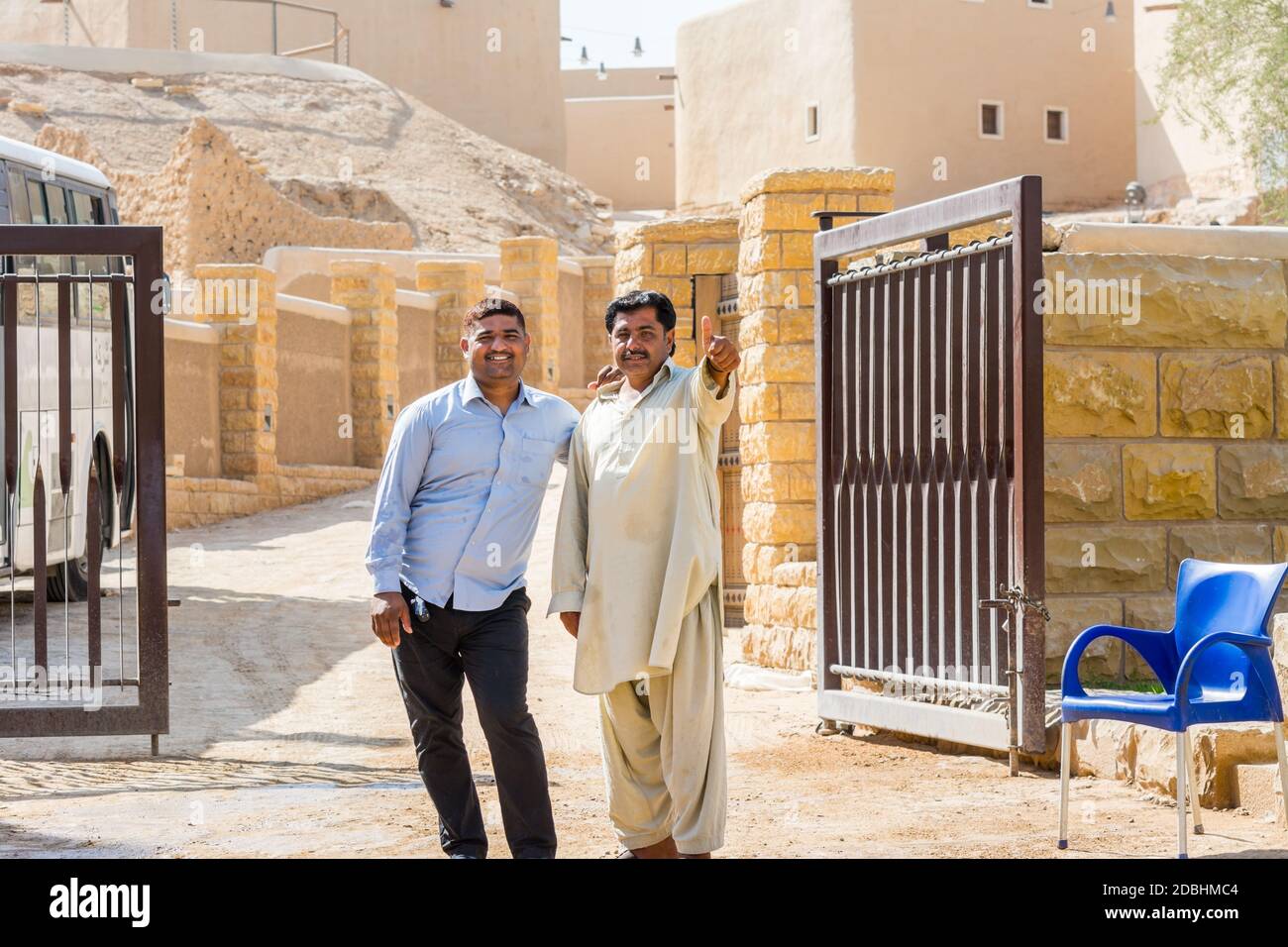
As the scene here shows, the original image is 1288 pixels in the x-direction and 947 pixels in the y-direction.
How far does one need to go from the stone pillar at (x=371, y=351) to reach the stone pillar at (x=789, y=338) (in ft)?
44.4

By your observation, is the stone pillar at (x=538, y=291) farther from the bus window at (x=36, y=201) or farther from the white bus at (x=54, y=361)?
the bus window at (x=36, y=201)

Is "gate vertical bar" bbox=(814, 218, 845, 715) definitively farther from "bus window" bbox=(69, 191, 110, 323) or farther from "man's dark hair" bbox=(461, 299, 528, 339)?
"bus window" bbox=(69, 191, 110, 323)

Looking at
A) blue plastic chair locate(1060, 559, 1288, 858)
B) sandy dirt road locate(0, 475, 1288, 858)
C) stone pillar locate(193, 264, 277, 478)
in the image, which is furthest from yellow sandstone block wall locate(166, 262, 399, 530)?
blue plastic chair locate(1060, 559, 1288, 858)

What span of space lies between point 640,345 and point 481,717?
1.19 m

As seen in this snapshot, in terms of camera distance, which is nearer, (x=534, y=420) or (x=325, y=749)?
(x=534, y=420)

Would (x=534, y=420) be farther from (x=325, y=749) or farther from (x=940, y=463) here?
(x=325, y=749)

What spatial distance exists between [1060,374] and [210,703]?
194 inches

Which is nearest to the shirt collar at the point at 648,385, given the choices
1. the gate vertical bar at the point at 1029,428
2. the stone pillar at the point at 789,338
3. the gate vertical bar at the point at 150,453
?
the gate vertical bar at the point at 1029,428

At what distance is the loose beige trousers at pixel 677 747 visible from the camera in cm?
516

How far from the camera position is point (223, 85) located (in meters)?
42.7

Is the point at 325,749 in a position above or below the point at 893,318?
below

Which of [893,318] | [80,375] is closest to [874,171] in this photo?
[893,318]

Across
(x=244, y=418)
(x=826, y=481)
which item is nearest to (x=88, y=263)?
(x=244, y=418)

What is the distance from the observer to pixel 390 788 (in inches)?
287
